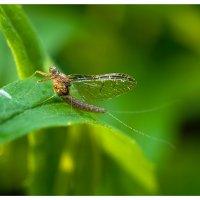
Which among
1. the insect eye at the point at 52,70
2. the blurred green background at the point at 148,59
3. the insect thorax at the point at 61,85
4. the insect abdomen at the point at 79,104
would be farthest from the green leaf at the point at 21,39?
the blurred green background at the point at 148,59

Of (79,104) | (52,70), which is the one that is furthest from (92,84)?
(79,104)

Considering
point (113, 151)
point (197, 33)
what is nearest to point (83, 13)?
point (197, 33)

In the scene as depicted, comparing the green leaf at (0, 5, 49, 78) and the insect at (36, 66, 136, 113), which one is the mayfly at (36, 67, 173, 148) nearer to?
the insect at (36, 66, 136, 113)

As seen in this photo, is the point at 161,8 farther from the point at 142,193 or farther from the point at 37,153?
the point at 37,153

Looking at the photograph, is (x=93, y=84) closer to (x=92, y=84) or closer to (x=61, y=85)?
(x=92, y=84)

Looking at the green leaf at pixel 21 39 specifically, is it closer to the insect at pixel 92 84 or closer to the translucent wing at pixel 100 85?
the insect at pixel 92 84

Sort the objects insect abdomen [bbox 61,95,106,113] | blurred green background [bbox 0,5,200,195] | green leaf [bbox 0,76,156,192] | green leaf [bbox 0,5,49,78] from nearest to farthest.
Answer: green leaf [bbox 0,76,156,192], green leaf [bbox 0,5,49,78], insect abdomen [bbox 61,95,106,113], blurred green background [bbox 0,5,200,195]

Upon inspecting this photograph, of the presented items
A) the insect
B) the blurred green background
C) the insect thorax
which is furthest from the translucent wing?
the blurred green background
